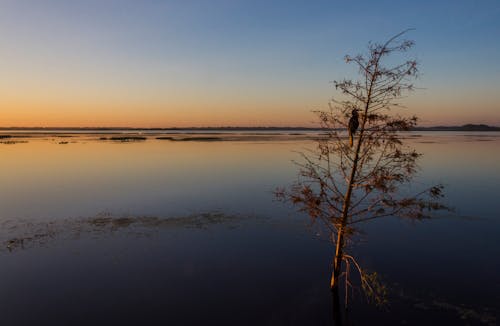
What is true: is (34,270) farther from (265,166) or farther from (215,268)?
(265,166)

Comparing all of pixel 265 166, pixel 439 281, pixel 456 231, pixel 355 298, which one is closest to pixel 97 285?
pixel 355 298

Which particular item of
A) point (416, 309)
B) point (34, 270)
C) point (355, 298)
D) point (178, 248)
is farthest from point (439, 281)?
point (34, 270)

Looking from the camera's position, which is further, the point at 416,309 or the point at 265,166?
the point at 265,166

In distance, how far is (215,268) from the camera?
1683cm

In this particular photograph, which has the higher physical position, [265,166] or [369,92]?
[369,92]

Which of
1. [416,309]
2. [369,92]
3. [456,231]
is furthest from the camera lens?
[456,231]

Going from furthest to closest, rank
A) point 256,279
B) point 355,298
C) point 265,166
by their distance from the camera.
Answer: point 265,166 → point 256,279 → point 355,298

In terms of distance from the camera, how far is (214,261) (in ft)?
57.6

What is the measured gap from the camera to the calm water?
43.1 feet

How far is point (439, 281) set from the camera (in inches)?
599

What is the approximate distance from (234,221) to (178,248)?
5.67 m

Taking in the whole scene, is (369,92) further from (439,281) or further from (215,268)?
(215,268)

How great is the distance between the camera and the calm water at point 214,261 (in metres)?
13.1

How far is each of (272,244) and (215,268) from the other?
412 centimetres
